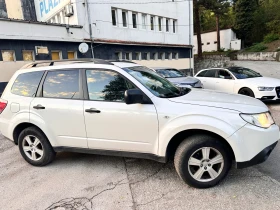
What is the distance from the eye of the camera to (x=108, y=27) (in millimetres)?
15547

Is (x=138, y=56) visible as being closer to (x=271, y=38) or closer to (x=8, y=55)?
(x=8, y=55)

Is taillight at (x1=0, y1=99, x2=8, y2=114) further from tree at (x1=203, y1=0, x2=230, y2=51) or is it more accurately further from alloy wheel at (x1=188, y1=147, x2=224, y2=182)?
tree at (x1=203, y1=0, x2=230, y2=51)

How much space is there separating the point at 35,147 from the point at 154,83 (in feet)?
7.82

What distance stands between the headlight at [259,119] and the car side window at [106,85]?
1575mm

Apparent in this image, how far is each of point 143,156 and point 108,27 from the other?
550 inches

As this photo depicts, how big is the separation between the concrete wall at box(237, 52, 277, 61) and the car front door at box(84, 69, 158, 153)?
89.4 feet

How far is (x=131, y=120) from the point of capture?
315 centimetres

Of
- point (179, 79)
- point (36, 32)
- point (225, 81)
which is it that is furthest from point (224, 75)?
point (36, 32)

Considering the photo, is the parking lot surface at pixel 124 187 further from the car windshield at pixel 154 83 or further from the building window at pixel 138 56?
the building window at pixel 138 56

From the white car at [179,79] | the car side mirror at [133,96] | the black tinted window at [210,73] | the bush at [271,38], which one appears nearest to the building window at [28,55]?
the white car at [179,79]

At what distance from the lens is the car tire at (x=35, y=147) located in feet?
12.6

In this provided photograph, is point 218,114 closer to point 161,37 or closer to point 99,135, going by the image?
point 99,135

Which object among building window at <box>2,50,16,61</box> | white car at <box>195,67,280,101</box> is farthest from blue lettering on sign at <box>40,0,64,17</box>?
white car at <box>195,67,280,101</box>

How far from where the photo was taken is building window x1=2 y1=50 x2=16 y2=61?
11148mm
